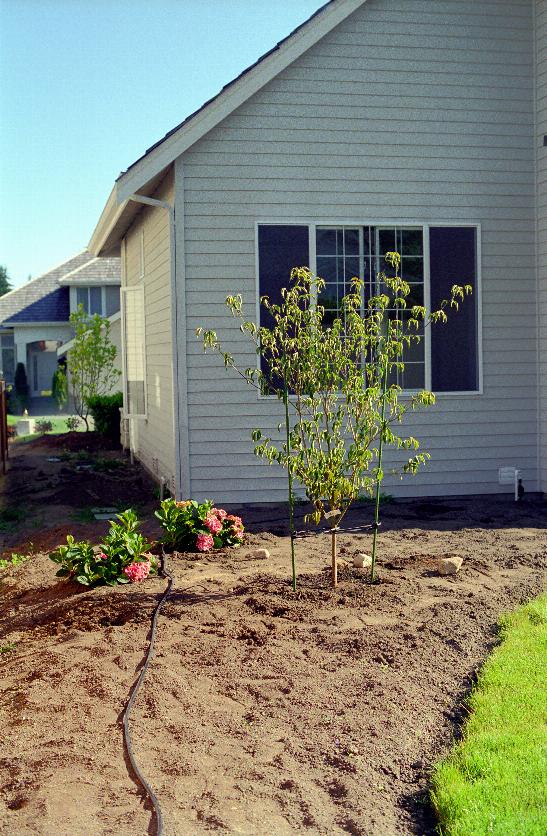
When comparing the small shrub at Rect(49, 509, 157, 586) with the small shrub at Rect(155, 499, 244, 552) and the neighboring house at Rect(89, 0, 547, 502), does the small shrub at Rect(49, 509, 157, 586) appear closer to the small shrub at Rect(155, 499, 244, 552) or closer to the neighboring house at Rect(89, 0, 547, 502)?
the small shrub at Rect(155, 499, 244, 552)

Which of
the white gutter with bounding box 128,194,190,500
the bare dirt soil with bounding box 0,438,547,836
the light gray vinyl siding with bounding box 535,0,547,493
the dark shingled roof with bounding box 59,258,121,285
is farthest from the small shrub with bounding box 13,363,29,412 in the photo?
the bare dirt soil with bounding box 0,438,547,836

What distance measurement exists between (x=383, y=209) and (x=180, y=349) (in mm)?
2724

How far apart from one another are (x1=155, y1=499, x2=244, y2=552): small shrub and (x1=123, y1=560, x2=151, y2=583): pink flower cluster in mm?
872

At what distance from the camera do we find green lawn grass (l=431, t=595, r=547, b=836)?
12.1 ft

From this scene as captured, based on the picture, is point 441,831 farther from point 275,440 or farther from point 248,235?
point 248,235

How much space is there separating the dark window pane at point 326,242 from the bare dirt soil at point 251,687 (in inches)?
146

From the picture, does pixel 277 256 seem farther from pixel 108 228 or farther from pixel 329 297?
pixel 108 228

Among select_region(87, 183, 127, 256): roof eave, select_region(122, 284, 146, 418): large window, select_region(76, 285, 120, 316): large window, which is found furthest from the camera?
select_region(76, 285, 120, 316): large window

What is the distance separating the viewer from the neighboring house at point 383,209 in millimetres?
10555

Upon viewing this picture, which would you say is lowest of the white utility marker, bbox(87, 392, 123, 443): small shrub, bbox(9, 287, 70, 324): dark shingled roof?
the white utility marker

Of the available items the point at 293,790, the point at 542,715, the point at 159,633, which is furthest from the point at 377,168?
the point at 293,790

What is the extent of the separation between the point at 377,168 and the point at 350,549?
15.0 ft

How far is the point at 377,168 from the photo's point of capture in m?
10.9

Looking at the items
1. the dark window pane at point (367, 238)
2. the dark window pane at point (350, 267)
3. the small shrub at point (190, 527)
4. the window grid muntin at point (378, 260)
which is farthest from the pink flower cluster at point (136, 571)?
the dark window pane at point (367, 238)
